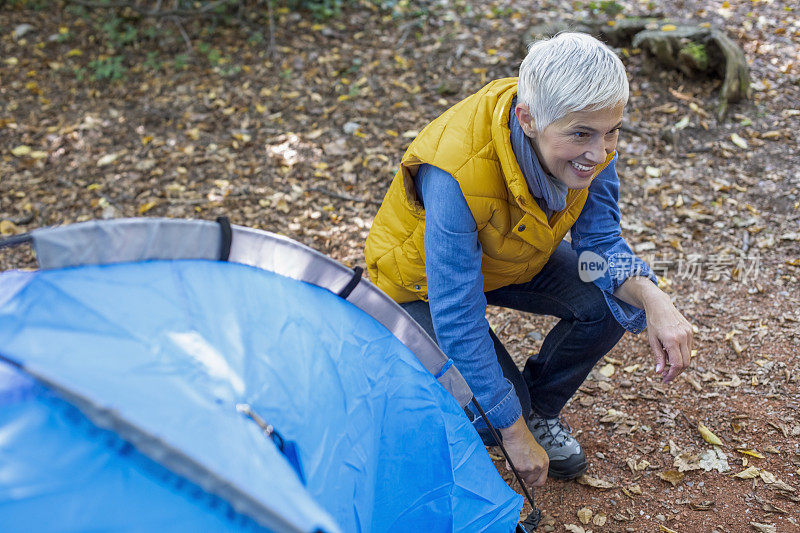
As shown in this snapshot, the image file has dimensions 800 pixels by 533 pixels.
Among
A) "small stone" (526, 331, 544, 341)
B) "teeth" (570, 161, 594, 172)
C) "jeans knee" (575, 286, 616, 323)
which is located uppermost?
"teeth" (570, 161, 594, 172)

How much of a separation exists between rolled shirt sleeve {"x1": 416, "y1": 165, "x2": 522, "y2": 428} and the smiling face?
0.25m

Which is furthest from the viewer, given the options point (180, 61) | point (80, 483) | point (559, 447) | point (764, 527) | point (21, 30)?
point (21, 30)

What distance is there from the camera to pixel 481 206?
181 centimetres

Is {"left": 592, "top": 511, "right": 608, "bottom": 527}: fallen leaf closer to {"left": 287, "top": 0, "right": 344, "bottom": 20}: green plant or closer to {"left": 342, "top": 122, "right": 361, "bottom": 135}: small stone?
{"left": 342, "top": 122, "right": 361, "bottom": 135}: small stone

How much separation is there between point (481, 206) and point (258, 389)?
31.2 inches

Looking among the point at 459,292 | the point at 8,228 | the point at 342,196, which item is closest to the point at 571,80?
the point at 459,292

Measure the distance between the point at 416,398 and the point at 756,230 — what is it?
98.0 inches

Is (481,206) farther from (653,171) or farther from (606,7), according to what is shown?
(606,7)

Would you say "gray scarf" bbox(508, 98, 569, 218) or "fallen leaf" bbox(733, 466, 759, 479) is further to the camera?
"fallen leaf" bbox(733, 466, 759, 479)

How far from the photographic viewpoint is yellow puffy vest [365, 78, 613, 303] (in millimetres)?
1779

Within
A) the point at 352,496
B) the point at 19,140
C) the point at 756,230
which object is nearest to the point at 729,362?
the point at 756,230

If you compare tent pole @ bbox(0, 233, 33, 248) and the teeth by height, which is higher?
the teeth

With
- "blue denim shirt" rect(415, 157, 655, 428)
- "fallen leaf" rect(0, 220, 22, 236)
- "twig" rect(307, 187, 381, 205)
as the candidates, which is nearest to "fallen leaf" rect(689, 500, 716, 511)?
"blue denim shirt" rect(415, 157, 655, 428)

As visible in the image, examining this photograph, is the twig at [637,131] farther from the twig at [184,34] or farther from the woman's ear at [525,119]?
the twig at [184,34]
